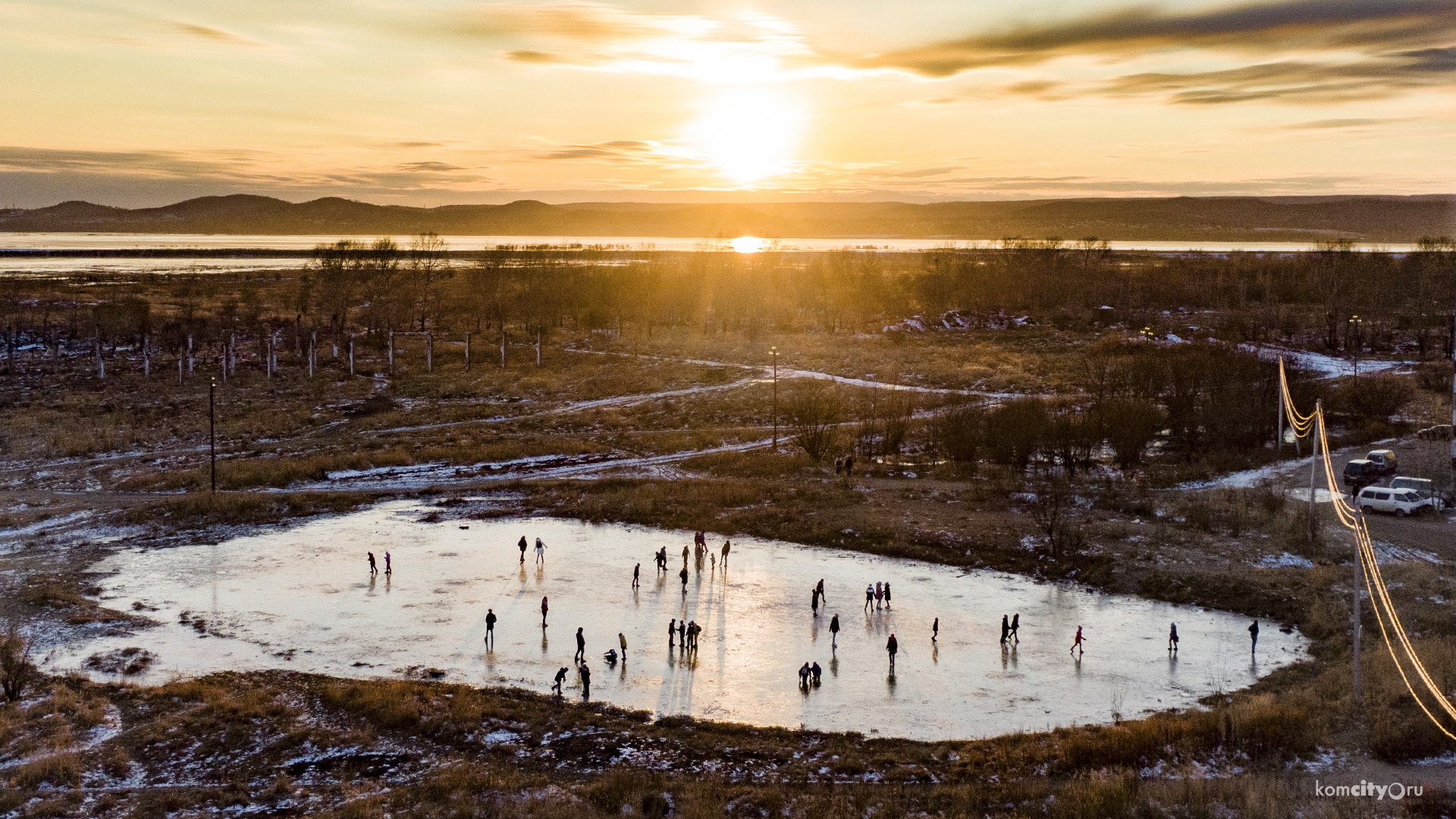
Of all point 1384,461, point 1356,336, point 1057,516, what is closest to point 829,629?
point 1057,516

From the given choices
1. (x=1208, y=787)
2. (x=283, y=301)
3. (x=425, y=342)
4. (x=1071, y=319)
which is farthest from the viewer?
(x=283, y=301)

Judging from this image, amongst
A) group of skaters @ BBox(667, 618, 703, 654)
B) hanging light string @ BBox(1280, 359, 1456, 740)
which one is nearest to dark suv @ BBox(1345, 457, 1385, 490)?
hanging light string @ BBox(1280, 359, 1456, 740)

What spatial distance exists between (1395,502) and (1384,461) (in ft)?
23.4

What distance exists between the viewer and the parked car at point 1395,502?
123ft

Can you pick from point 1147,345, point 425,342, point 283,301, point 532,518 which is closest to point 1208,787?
point 532,518

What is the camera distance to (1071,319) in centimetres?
11444

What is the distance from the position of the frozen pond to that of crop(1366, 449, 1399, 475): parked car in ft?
65.1

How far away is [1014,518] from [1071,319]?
81100 mm

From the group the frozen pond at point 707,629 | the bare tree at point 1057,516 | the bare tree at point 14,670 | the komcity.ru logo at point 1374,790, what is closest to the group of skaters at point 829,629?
the frozen pond at point 707,629

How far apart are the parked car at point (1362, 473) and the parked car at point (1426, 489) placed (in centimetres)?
246

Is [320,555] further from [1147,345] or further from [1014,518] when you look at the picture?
[1147,345]

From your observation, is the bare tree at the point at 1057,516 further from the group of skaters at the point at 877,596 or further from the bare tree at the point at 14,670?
the bare tree at the point at 14,670

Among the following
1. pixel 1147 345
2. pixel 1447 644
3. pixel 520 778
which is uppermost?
pixel 1147 345

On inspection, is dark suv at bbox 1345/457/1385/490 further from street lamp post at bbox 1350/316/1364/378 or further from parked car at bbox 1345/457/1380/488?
street lamp post at bbox 1350/316/1364/378
